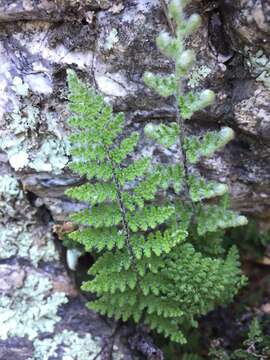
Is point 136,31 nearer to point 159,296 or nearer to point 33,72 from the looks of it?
point 33,72

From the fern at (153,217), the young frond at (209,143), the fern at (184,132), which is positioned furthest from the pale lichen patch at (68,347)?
the young frond at (209,143)

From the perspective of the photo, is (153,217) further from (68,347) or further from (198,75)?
(68,347)

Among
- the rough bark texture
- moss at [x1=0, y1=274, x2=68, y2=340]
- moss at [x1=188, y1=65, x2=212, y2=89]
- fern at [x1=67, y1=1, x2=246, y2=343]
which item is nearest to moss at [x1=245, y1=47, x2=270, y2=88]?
the rough bark texture

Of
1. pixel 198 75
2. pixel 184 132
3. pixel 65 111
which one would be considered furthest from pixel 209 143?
pixel 65 111

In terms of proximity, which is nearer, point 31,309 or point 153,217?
point 153,217

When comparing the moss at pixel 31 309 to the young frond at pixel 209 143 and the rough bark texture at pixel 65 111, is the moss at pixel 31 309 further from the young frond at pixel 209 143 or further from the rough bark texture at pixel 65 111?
the young frond at pixel 209 143

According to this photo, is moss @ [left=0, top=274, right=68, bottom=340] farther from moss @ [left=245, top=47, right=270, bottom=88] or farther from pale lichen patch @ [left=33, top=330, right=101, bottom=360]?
moss @ [left=245, top=47, right=270, bottom=88]

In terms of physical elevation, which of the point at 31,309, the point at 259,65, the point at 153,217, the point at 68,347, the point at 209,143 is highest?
the point at 259,65
